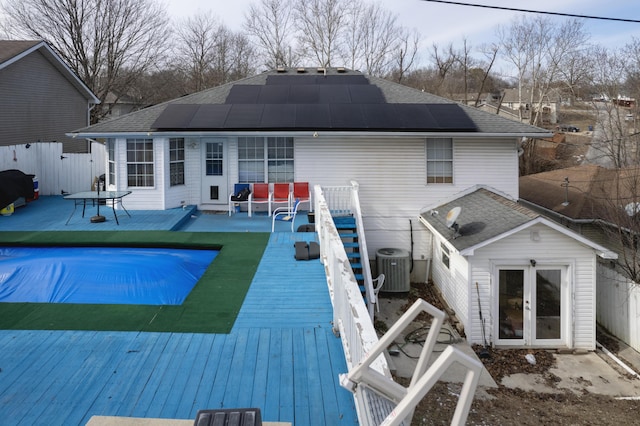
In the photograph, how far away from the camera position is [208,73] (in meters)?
44.6

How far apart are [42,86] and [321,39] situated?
82.7 ft

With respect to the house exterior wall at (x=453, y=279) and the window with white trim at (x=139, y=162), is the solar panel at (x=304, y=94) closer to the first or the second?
the window with white trim at (x=139, y=162)

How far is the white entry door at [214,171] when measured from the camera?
12.8 meters

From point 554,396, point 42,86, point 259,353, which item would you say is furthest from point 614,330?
point 42,86

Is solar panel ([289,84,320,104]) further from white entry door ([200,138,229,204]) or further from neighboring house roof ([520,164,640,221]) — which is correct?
neighboring house roof ([520,164,640,221])

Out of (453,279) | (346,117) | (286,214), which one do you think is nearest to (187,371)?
(286,214)

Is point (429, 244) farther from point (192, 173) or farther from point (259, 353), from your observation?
point (259, 353)

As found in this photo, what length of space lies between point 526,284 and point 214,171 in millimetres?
8349

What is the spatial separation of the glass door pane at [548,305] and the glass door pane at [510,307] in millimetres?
379

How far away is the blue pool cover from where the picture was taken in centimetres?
613

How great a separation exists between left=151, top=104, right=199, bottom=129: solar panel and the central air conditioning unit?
636 centimetres

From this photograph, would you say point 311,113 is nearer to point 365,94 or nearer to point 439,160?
point 365,94

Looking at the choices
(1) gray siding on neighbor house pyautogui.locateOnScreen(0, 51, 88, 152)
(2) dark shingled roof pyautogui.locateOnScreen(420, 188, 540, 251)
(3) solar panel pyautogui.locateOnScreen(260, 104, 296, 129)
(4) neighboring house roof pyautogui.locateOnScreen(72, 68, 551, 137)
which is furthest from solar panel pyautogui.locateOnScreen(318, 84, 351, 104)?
(1) gray siding on neighbor house pyautogui.locateOnScreen(0, 51, 88, 152)

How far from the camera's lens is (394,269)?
1334cm
